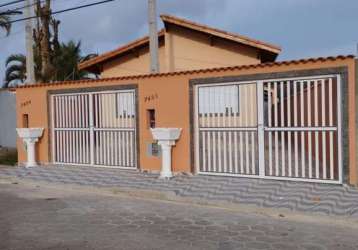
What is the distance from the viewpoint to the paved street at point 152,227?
5.43m

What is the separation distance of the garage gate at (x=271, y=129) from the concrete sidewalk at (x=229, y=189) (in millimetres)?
335

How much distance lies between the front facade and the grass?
226cm

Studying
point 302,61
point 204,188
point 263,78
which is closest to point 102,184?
point 204,188

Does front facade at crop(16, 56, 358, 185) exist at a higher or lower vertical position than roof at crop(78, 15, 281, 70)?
lower

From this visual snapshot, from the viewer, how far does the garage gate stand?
871cm

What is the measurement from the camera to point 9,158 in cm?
1612

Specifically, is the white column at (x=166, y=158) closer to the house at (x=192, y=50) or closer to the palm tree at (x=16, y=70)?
the house at (x=192, y=50)

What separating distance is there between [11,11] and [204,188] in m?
11.9

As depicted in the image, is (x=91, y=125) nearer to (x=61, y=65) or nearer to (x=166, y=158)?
(x=166, y=158)

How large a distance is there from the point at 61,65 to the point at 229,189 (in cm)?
1881

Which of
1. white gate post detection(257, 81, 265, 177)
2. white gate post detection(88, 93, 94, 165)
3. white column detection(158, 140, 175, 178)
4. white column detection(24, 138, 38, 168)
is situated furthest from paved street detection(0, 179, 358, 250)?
white column detection(24, 138, 38, 168)

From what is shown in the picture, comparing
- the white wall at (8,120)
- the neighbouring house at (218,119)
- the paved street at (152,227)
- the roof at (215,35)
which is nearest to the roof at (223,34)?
the roof at (215,35)

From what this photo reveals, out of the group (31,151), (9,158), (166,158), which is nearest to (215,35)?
(166,158)

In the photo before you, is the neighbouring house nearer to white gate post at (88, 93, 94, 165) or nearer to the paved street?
white gate post at (88, 93, 94, 165)
